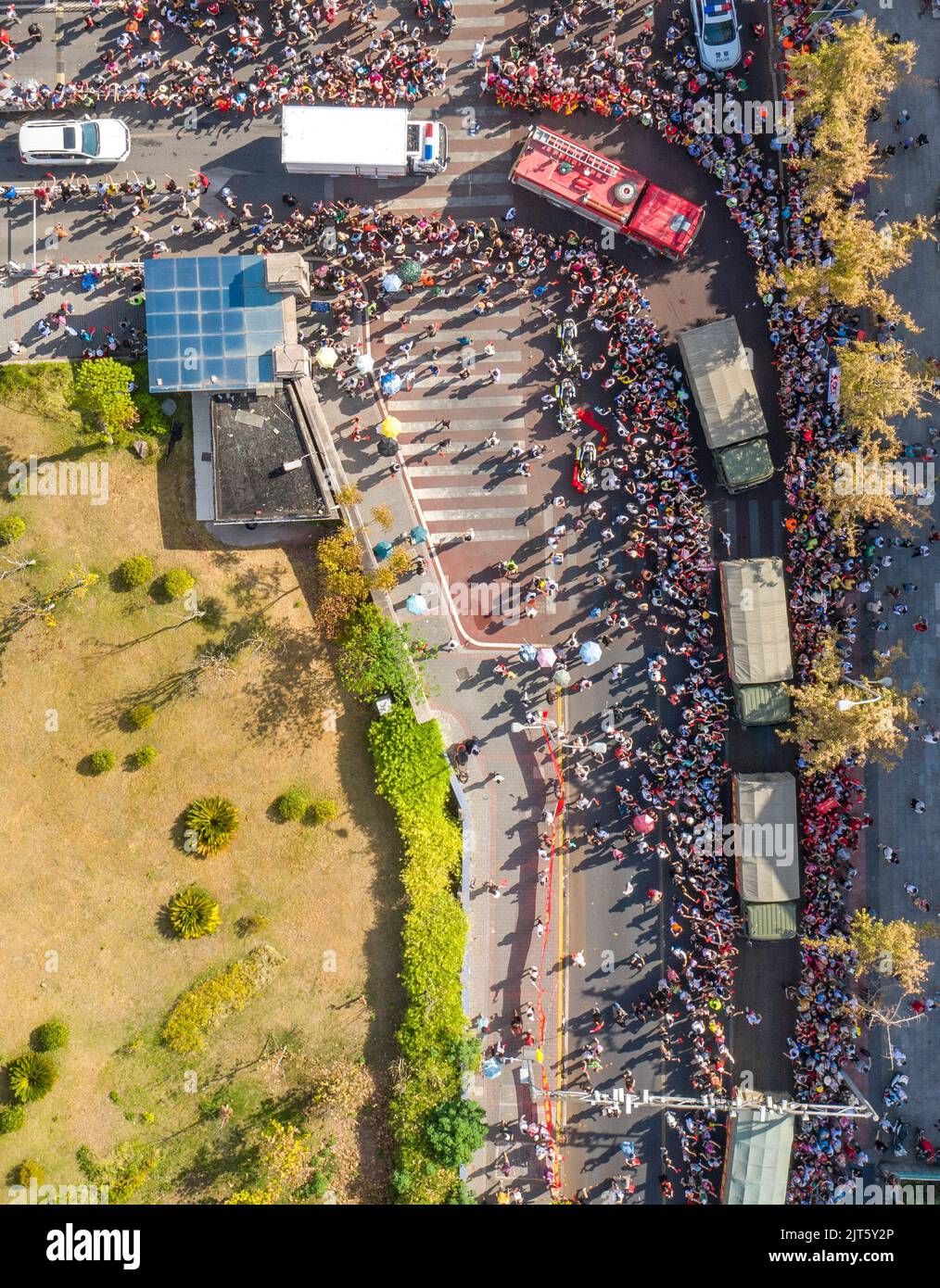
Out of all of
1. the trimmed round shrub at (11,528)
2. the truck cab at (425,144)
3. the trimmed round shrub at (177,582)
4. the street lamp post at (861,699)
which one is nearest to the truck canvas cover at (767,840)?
the street lamp post at (861,699)

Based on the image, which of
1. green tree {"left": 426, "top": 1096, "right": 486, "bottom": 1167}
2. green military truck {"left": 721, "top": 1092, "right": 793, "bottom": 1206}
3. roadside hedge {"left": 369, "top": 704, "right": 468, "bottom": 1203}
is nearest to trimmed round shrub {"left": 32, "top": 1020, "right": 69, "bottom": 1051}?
roadside hedge {"left": 369, "top": 704, "right": 468, "bottom": 1203}

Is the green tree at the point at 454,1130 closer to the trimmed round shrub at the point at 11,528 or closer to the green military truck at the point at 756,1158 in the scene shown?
the green military truck at the point at 756,1158

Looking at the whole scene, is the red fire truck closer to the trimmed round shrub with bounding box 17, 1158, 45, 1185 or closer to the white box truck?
the white box truck

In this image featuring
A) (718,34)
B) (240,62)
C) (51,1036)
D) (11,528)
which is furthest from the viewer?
(240,62)

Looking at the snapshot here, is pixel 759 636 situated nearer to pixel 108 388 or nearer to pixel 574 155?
pixel 574 155

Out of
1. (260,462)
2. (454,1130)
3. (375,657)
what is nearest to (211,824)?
(375,657)

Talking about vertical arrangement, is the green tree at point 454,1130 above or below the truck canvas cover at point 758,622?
below

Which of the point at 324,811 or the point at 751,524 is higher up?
the point at 751,524
